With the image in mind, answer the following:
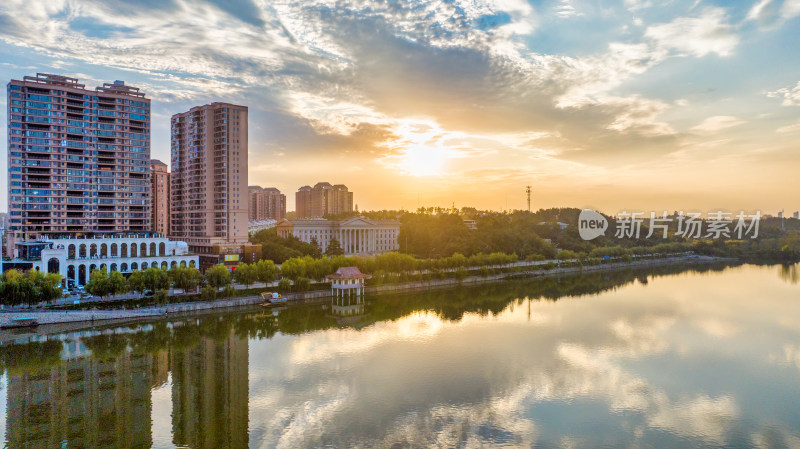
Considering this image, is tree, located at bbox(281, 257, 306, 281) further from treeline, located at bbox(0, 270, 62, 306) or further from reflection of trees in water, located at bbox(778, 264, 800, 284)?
reflection of trees in water, located at bbox(778, 264, 800, 284)

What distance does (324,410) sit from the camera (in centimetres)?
859

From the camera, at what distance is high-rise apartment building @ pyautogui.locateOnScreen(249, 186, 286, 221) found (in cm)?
5588

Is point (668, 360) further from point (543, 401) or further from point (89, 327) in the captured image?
point (89, 327)

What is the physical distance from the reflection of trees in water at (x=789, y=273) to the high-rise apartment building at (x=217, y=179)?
3041 cm

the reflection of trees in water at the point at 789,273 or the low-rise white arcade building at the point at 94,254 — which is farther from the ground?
the low-rise white arcade building at the point at 94,254

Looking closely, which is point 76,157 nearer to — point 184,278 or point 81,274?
point 81,274

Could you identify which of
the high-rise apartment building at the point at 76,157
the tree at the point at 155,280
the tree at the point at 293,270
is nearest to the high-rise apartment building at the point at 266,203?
the high-rise apartment building at the point at 76,157

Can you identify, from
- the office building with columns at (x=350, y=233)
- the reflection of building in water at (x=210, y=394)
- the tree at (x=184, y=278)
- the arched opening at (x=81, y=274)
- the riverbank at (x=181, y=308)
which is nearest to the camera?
the reflection of building in water at (x=210, y=394)

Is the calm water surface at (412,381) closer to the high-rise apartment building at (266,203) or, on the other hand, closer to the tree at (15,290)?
the tree at (15,290)

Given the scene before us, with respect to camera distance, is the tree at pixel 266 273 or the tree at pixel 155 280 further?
the tree at pixel 266 273

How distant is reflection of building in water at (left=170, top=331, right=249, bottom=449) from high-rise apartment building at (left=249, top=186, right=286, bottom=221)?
44.3 metres

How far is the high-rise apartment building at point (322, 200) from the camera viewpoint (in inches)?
2217

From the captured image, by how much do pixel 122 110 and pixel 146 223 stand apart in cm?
526

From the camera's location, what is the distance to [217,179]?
25.2 meters
